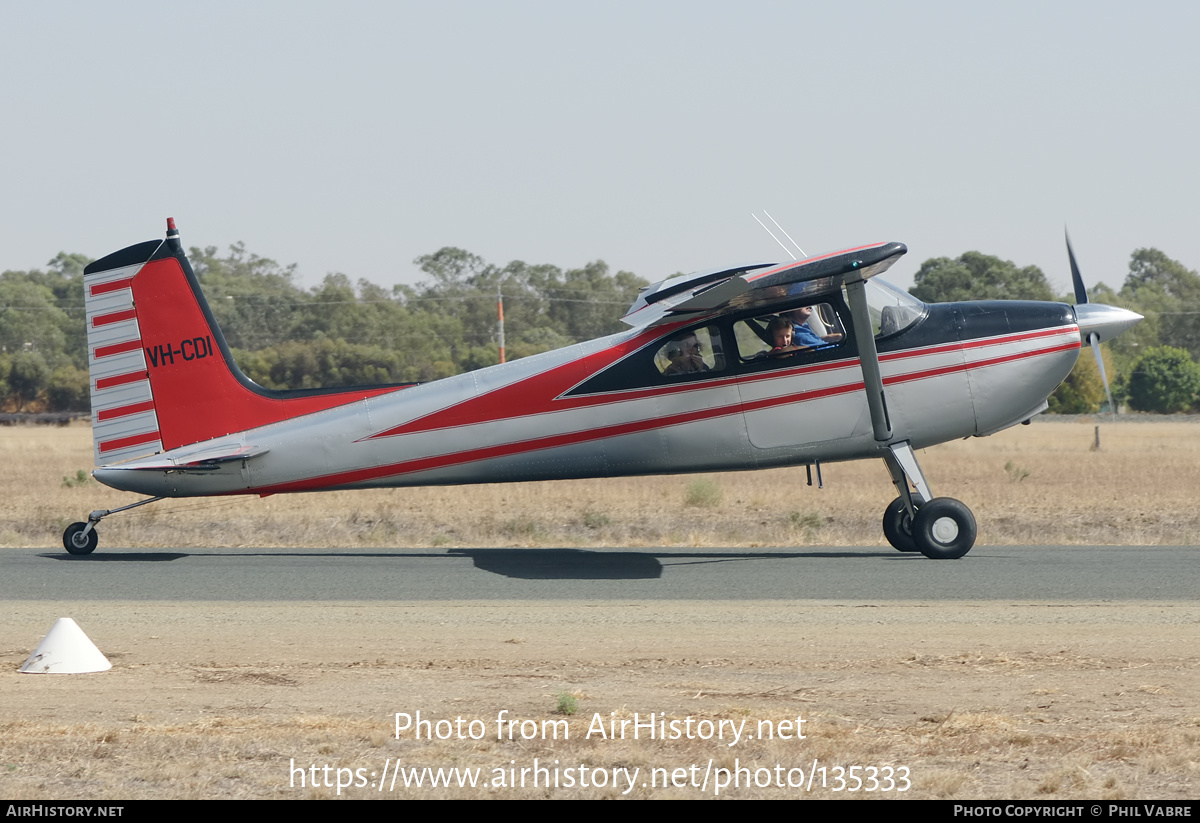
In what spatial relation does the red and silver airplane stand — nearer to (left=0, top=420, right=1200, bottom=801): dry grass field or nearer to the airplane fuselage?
the airplane fuselage

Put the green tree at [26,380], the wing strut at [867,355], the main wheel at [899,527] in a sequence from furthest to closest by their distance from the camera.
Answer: the green tree at [26,380], the main wheel at [899,527], the wing strut at [867,355]

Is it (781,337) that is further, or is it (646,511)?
(646,511)

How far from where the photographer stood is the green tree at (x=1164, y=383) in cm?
7531

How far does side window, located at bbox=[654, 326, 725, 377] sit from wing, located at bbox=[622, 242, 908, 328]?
24 centimetres

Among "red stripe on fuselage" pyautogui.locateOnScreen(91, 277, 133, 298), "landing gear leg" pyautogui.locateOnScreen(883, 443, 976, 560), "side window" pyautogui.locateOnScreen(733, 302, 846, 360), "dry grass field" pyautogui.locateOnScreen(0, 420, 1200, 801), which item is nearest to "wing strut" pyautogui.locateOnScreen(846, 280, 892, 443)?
"side window" pyautogui.locateOnScreen(733, 302, 846, 360)

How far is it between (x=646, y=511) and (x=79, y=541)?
940 centimetres

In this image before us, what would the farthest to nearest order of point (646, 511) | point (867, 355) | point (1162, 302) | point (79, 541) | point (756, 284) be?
1. point (1162, 302)
2. point (646, 511)
3. point (79, 541)
4. point (867, 355)
5. point (756, 284)

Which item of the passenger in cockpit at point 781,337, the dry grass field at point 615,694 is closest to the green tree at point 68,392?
the dry grass field at point 615,694

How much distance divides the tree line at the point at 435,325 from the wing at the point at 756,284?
4081 cm

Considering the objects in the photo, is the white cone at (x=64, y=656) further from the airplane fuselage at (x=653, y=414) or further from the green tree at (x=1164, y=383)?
the green tree at (x=1164, y=383)

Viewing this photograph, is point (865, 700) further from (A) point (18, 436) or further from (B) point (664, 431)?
(A) point (18, 436)

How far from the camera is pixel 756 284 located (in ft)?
38.8

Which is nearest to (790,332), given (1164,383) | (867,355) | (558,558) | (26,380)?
(867,355)

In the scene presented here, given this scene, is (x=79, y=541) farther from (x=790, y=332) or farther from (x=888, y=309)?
(x=888, y=309)
